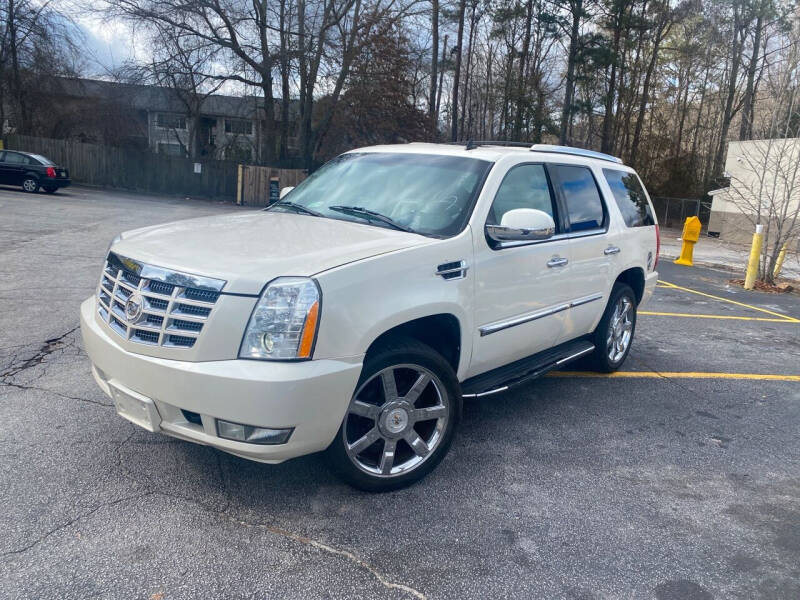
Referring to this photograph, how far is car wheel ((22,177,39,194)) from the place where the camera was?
22.8m

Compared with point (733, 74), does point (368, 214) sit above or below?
below

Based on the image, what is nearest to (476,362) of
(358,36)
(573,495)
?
(573,495)

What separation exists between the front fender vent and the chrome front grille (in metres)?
1.22

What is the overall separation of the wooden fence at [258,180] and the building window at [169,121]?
22.1 m

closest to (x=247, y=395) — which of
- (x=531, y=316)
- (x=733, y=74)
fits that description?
(x=531, y=316)

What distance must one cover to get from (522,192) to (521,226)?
26.9 inches

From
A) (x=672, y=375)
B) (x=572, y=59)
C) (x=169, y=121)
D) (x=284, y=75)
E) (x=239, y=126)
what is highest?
(x=572, y=59)

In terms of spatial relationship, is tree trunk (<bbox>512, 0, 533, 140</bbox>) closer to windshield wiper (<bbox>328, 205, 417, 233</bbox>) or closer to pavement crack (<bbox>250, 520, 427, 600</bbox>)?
windshield wiper (<bbox>328, 205, 417, 233</bbox>)

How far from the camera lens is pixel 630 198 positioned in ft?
19.4

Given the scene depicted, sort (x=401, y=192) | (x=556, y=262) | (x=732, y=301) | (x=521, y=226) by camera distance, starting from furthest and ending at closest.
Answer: (x=732, y=301), (x=556, y=262), (x=401, y=192), (x=521, y=226)

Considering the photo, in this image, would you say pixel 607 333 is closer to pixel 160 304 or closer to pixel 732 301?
pixel 160 304

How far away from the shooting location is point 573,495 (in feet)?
11.8

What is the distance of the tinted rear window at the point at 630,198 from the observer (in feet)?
18.5

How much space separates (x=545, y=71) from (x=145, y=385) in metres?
38.5
